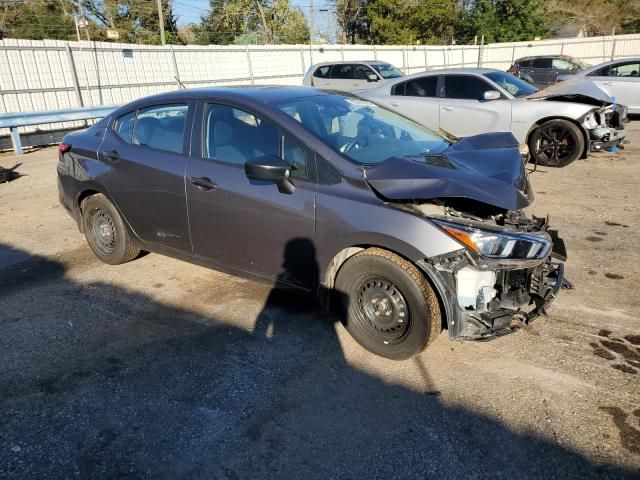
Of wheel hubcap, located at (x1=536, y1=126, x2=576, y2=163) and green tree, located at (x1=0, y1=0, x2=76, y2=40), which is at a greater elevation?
green tree, located at (x1=0, y1=0, x2=76, y2=40)

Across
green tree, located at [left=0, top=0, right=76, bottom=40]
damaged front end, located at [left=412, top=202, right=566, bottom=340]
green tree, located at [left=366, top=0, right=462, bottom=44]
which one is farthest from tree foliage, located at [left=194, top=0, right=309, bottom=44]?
damaged front end, located at [left=412, top=202, right=566, bottom=340]

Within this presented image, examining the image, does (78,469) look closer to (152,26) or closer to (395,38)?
(395,38)

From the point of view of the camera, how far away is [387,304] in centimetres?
322

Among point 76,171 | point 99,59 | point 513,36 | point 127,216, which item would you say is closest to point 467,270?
point 127,216

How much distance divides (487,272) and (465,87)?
22.8 ft

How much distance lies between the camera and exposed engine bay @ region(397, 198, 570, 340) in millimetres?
2916

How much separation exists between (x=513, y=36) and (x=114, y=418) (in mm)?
44684

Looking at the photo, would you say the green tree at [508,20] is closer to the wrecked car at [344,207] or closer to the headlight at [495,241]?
the wrecked car at [344,207]

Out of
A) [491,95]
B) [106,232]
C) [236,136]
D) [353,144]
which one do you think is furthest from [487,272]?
[491,95]

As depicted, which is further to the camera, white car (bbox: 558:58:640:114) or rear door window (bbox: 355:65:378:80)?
rear door window (bbox: 355:65:378:80)

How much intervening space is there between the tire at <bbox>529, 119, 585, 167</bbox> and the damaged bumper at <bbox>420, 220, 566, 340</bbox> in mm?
6211

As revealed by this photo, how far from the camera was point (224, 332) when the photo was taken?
3.70 metres

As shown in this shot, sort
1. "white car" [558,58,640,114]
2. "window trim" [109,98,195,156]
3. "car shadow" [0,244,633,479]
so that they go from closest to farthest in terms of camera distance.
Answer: "car shadow" [0,244,633,479], "window trim" [109,98,195,156], "white car" [558,58,640,114]

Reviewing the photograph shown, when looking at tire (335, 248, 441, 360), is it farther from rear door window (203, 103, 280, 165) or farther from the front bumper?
the front bumper
